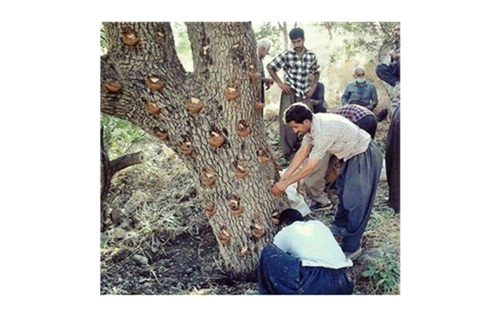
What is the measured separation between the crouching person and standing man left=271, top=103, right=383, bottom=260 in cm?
15

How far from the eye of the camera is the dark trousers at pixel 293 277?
3.41 meters

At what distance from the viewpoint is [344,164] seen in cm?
358

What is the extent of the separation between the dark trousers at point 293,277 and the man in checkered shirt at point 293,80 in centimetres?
57

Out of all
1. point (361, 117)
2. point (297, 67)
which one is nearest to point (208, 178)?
point (297, 67)

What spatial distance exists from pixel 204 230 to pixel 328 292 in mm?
783

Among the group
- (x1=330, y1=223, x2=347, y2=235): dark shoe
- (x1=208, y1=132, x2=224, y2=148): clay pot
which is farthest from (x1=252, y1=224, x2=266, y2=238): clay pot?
(x1=208, y1=132, x2=224, y2=148): clay pot

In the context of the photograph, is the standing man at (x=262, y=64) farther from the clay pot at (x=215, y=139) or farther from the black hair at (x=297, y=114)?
the clay pot at (x=215, y=139)

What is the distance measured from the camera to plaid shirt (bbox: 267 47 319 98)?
357 cm

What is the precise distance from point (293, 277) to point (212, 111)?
1.00 meters

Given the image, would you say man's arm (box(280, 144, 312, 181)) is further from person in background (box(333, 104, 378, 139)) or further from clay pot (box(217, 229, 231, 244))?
clay pot (box(217, 229, 231, 244))
